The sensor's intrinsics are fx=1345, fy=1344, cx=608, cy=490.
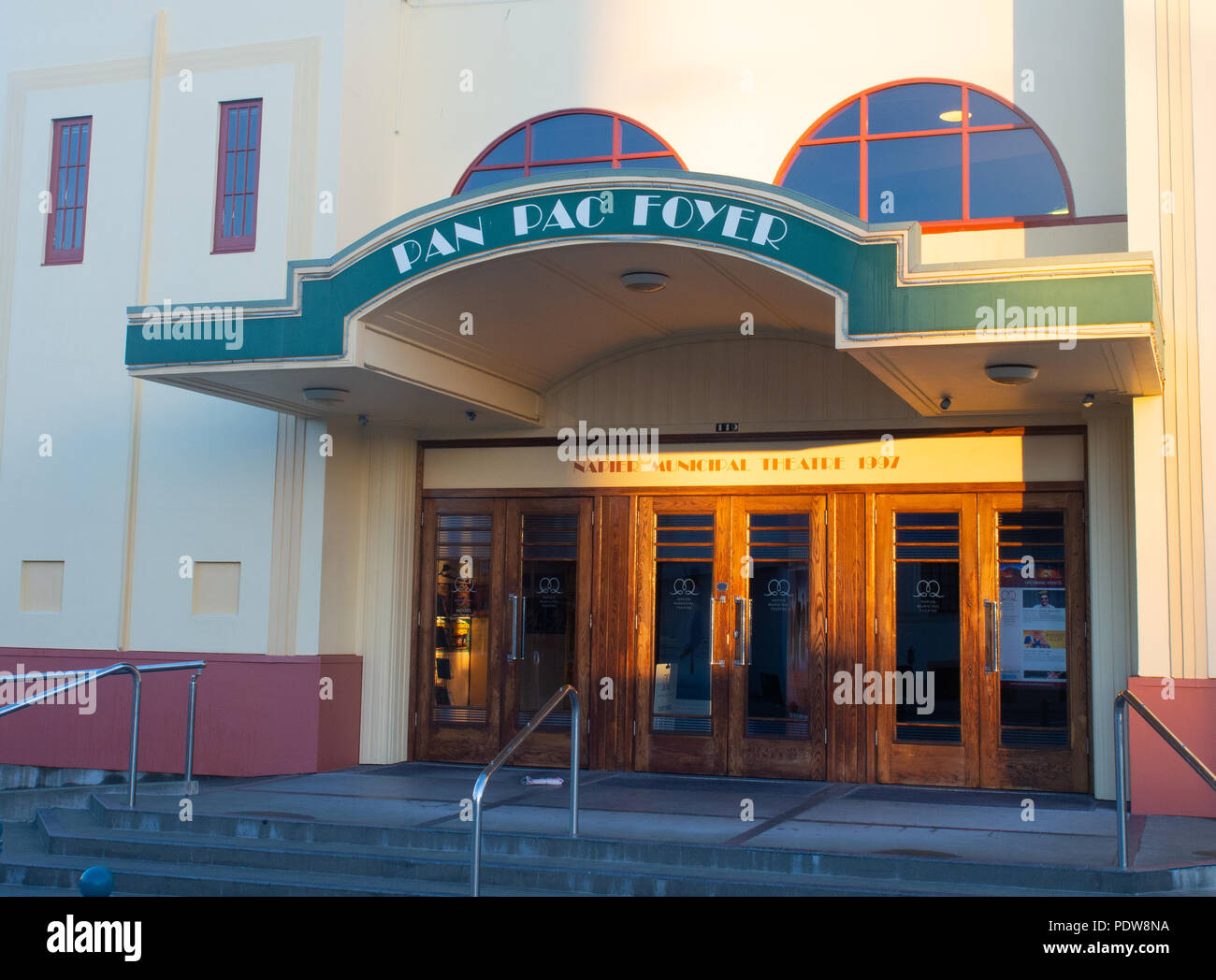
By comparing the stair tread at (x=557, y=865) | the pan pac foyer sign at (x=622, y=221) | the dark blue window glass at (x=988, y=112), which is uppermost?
the dark blue window glass at (x=988, y=112)

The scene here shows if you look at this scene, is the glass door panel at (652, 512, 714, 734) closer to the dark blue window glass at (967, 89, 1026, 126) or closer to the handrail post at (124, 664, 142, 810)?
the dark blue window glass at (967, 89, 1026, 126)

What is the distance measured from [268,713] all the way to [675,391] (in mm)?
4659

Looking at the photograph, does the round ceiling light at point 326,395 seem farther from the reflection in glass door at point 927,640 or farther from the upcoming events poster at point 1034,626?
the upcoming events poster at point 1034,626

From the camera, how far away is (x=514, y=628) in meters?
12.6

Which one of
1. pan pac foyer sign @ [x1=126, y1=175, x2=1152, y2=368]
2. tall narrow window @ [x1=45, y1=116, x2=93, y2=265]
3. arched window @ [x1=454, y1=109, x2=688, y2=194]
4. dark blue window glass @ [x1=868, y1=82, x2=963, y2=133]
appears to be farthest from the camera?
tall narrow window @ [x1=45, y1=116, x2=93, y2=265]

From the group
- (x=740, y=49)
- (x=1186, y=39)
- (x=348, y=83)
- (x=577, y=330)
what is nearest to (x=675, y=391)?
(x=577, y=330)

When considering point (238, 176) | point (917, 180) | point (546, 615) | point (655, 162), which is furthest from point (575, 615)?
point (238, 176)

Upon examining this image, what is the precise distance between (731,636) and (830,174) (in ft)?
13.6

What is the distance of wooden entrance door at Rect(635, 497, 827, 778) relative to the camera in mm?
11688

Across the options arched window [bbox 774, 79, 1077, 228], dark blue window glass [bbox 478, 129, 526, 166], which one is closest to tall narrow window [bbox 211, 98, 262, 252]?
dark blue window glass [bbox 478, 129, 526, 166]

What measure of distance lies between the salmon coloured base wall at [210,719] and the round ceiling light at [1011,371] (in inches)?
248

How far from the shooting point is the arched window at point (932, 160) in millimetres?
11148

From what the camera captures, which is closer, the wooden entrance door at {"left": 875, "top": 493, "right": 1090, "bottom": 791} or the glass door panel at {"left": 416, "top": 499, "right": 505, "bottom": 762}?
the wooden entrance door at {"left": 875, "top": 493, "right": 1090, "bottom": 791}

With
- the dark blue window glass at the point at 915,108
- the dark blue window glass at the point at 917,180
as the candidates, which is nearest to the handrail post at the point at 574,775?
the dark blue window glass at the point at 917,180
